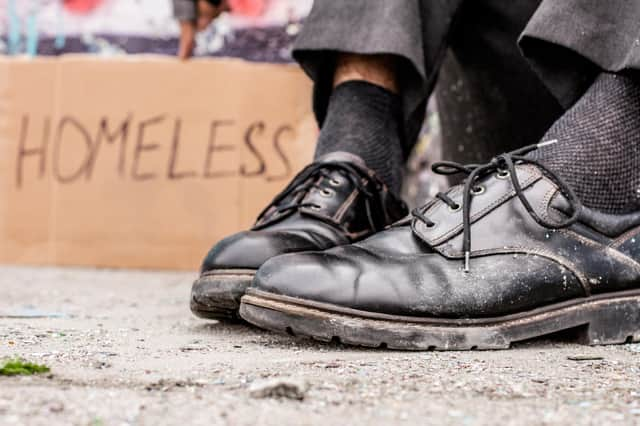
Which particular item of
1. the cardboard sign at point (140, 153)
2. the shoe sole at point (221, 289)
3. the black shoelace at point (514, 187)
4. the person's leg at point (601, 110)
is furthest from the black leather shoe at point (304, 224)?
the cardboard sign at point (140, 153)

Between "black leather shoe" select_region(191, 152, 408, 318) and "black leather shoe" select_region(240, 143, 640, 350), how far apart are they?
87 mm

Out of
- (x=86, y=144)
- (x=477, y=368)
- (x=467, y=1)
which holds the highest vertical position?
(x=467, y=1)

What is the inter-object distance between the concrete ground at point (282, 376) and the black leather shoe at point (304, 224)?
6cm

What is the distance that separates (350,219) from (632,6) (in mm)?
401

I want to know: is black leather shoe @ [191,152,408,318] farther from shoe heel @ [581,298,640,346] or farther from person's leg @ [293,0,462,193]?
shoe heel @ [581,298,640,346]

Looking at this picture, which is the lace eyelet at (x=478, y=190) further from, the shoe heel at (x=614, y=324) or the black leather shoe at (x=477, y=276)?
the shoe heel at (x=614, y=324)

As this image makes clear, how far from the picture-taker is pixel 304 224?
3.06 feet

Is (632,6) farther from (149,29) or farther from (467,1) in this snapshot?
(149,29)

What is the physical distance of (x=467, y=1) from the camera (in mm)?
1209

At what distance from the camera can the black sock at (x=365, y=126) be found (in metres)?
1.05

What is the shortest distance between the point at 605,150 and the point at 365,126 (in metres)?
0.33

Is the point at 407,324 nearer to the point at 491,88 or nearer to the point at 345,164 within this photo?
the point at 345,164

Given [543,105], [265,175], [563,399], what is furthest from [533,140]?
[265,175]

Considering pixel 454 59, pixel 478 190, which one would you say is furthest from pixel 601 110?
pixel 454 59
